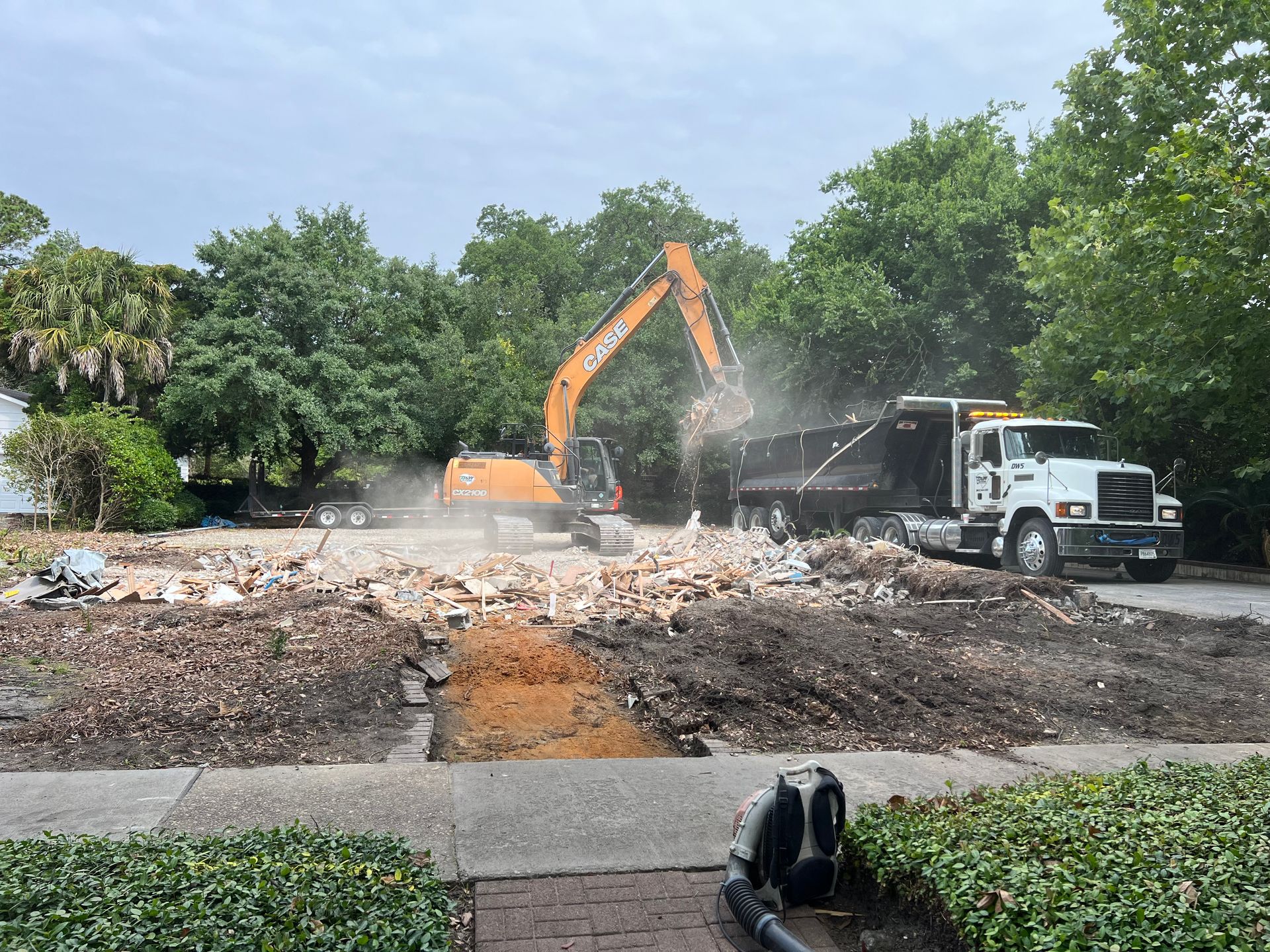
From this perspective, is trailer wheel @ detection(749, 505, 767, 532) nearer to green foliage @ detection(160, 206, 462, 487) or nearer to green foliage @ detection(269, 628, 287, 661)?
green foliage @ detection(160, 206, 462, 487)

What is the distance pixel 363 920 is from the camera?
3090 mm

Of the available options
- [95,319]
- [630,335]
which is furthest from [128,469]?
[630,335]

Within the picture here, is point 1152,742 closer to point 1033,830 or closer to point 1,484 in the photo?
point 1033,830

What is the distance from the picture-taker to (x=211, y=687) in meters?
6.76

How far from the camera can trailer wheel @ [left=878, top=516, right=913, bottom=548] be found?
19.5 m

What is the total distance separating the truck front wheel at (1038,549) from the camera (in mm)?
15852

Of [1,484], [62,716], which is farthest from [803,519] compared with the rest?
[1,484]

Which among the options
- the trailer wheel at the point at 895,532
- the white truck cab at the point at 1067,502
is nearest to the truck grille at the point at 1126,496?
the white truck cab at the point at 1067,502

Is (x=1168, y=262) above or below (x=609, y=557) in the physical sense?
above

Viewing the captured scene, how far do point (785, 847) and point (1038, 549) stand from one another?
14.1 metres

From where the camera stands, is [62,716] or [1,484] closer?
[62,716]

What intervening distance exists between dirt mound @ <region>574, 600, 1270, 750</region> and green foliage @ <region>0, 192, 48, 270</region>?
44.3 m

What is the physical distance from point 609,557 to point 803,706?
1186cm

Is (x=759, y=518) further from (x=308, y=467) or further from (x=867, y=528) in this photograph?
(x=308, y=467)
